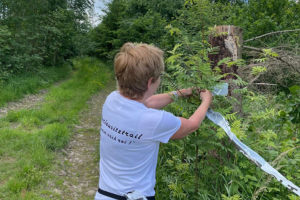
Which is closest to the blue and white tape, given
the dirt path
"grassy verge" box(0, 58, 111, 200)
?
the dirt path

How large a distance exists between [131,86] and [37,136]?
161 inches

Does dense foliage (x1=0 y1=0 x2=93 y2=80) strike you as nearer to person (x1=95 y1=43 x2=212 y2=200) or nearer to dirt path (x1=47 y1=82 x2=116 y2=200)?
dirt path (x1=47 y1=82 x2=116 y2=200)

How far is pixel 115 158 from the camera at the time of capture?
6.06 feet

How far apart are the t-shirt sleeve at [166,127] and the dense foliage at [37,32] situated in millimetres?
8566

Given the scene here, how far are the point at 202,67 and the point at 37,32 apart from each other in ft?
39.7

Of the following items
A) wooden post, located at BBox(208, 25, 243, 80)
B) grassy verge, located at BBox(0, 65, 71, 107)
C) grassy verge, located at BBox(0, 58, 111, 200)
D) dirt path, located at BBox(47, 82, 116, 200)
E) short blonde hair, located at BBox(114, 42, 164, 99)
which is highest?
wooden post, located at BBox(208, 25, 243, 80)

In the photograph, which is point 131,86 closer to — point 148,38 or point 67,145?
point 67,145

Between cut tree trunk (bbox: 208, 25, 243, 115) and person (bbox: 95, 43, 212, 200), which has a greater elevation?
cut tree trunk (bbox: 208, 25, 243, 115)

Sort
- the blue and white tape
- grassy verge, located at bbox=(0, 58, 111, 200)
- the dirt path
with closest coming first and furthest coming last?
1. the blue and white tape
2. grassy verge, located at bbox=(0, 58, 111, 200)
3. the dirt path

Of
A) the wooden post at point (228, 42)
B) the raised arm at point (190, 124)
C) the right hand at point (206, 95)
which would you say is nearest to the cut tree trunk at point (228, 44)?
the wooden post at point (228, 42)

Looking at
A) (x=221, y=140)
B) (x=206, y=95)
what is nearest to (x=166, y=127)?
(x=206, y=95)

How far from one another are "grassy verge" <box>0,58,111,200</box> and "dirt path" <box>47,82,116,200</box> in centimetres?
17

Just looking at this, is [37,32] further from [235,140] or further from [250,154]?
[250,154]

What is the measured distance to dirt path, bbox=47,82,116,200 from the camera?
12.5ft
